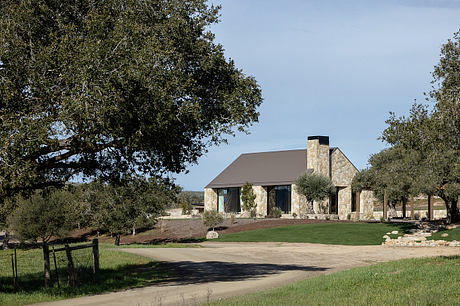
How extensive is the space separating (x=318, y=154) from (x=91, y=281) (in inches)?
2123

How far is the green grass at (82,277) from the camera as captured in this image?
55.7ft

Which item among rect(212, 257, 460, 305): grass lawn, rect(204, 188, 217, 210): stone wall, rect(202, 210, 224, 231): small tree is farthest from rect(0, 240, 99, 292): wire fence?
rect(204, 188, 217, 210): stone wall

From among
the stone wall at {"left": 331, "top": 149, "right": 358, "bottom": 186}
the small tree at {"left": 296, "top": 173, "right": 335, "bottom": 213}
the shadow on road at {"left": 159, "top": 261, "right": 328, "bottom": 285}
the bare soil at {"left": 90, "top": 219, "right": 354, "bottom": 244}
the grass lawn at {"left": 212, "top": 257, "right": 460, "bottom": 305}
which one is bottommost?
the bare soil at {"left": 90, "top": 219, "right": 354, "bottom": 244}

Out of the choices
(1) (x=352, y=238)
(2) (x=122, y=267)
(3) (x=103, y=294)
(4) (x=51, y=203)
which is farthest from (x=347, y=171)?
(3) (x=103, y=294)

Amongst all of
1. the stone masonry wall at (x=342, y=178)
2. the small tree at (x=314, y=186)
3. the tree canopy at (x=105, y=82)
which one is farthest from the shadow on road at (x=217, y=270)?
the stone masonry wall at (x=342, y=178)

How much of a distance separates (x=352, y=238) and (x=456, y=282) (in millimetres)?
30830

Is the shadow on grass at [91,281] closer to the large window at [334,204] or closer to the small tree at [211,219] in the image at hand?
the small tree at [211,219]

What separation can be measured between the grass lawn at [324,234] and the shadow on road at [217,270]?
60.6 feet

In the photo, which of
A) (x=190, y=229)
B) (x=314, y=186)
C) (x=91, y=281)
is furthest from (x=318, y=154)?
(x=91, y=281)

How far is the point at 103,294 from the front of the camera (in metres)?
17.5

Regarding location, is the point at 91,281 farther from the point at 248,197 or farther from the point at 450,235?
the point at 248,197

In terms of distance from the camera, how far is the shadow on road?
2138 cm

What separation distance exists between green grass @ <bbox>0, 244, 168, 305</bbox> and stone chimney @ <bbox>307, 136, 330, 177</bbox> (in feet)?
144

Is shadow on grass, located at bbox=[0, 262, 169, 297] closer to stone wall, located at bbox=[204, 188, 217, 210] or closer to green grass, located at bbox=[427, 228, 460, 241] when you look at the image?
green grass, located at bbox=[427, 228, 460, 241]
